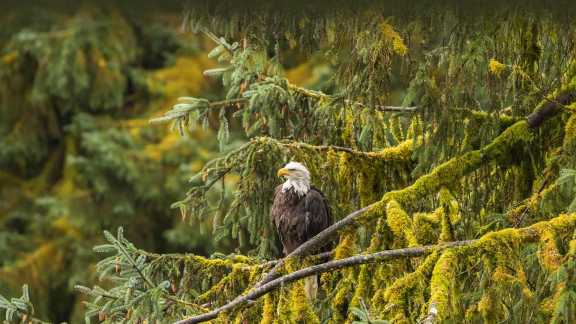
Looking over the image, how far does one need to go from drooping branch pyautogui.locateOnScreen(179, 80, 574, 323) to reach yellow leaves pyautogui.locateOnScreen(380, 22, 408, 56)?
644mm

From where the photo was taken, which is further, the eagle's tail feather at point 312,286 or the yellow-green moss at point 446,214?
the eagle's tail feather at point 312,286

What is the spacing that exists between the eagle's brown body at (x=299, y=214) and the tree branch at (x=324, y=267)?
1.44 m

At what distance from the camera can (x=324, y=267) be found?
4.73 m

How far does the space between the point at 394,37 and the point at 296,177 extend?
158 cm

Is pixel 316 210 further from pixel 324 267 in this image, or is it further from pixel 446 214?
pixel 324 267

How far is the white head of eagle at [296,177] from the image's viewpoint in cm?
613

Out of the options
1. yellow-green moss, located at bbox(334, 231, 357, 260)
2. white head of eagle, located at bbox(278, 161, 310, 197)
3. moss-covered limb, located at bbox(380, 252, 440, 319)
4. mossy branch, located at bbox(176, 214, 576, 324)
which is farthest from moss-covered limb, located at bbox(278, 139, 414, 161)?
moss-covered limb, located at bbox(380, 252, 440, 319)

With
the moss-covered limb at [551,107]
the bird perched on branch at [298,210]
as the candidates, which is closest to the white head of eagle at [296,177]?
the bird perched on branch at [298,210]

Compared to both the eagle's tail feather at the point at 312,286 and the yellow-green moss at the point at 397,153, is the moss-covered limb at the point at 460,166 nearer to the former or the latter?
the yellow-green moss at the point at 397,153

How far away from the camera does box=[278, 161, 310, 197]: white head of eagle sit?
6.13 metres

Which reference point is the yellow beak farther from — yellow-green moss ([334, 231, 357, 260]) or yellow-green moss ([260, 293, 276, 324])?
yellow-green moss ([260, 293, 276, 324])

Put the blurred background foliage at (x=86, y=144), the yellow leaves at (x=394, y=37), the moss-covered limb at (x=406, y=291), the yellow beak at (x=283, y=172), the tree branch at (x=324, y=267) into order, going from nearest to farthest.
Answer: the moss-covered limb at (x=406, y=291)
the tree branch at (x=324, y=267)
the yellow leaves at (x=394, y=37)
the yellow beak at (x=283, y=172)
the blurred background foliage at (x=86, y=144)

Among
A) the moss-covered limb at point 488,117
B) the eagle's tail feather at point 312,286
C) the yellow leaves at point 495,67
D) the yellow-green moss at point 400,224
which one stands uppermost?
the yellow leaves at point 495,67

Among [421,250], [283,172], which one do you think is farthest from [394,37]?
[283,172]
